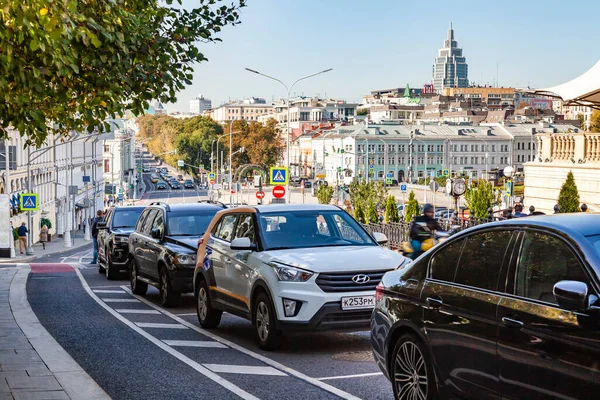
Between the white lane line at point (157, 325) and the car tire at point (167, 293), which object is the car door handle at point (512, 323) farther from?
the car tire at point (167, 293)

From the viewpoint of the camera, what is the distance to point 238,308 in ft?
39.9

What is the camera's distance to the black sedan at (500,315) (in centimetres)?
535

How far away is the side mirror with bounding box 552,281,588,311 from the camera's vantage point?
204 inches

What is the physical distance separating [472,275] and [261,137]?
126 meters

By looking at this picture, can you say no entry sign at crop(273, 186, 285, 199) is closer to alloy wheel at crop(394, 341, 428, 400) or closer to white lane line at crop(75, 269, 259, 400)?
white lane line at crop(75, 269, 259, 400)

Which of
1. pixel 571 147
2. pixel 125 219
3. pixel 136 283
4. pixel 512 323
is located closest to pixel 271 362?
pixel 512 323

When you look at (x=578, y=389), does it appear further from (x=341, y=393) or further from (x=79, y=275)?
(x=79, y=275)

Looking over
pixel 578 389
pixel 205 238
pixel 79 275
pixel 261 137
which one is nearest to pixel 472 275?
pixel 578 389

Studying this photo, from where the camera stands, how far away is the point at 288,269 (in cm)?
1086

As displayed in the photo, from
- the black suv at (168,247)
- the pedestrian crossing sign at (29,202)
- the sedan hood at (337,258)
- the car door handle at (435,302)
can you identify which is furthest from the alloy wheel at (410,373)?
the pedestrian crossing sign at (29,202)

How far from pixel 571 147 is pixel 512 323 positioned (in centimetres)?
2421

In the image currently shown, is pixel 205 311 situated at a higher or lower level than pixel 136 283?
higher

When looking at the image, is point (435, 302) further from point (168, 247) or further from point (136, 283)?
point (136, 283)

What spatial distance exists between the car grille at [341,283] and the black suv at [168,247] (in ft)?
18.6
